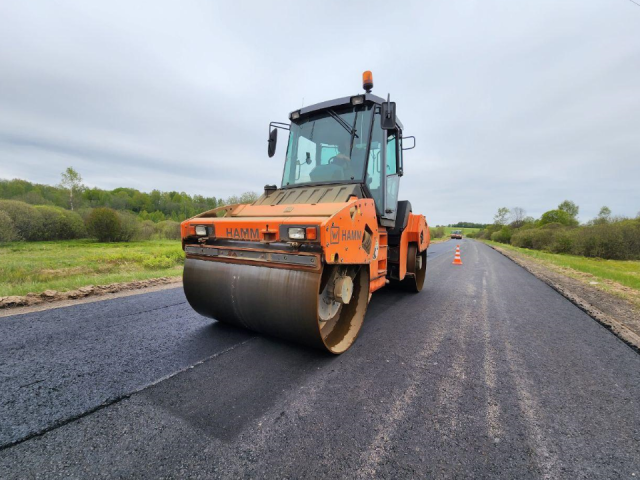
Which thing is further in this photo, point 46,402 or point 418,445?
point 46,402

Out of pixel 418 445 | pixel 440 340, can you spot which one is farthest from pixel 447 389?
pixel 440 340

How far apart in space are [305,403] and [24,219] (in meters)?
31.9

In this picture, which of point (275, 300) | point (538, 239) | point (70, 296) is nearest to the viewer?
point (275, 300)

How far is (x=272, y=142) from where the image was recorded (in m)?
4.57

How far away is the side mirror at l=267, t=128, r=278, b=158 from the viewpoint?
14.8ft

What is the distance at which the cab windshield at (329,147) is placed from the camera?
375 cm

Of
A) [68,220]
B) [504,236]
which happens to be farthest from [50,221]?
[504,236]

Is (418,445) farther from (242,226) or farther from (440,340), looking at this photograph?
(242,226)

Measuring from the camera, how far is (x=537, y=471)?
160 centimetres

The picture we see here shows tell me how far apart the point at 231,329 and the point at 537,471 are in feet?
10.2

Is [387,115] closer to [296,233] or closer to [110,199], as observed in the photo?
[296,233]

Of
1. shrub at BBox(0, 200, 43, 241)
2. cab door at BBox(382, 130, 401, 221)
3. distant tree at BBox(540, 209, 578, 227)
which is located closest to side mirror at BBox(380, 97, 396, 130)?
cab door at BBox(382, 130, 401, 221)

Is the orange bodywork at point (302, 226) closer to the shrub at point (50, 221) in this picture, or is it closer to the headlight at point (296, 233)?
the headlight at point (296, 233)

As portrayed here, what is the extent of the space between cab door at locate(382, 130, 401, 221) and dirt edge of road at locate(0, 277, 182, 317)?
5020 millimetres
